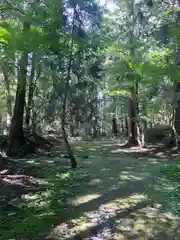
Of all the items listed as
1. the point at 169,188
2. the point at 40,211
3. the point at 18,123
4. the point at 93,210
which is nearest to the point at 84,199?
the point at 93,210

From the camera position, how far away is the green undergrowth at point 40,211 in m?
4.60

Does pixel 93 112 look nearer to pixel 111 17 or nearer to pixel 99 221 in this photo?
pixel 111 17

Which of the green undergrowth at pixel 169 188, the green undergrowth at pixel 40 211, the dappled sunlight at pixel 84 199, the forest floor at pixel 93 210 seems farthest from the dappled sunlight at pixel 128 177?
the dappled sunlight at pixel 84 199

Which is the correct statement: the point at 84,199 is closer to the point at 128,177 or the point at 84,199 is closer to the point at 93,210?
the point at 93,210

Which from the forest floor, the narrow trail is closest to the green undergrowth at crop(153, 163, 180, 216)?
the forest floor

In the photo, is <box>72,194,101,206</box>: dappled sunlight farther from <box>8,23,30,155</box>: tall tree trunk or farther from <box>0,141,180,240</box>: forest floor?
<box>8,23,30,155</box>: tall tree trunk

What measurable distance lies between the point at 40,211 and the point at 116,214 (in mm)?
1444

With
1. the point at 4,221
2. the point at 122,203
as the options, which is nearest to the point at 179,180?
the point at 122,203

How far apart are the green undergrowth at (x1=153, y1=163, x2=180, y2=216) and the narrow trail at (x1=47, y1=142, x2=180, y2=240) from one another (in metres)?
0.14

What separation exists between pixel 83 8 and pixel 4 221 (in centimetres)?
838

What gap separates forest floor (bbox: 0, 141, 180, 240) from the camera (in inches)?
179

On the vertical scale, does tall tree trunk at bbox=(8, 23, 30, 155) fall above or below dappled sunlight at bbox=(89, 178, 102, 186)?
above

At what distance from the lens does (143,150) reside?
17.1 meters

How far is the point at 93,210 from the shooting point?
224 inches
